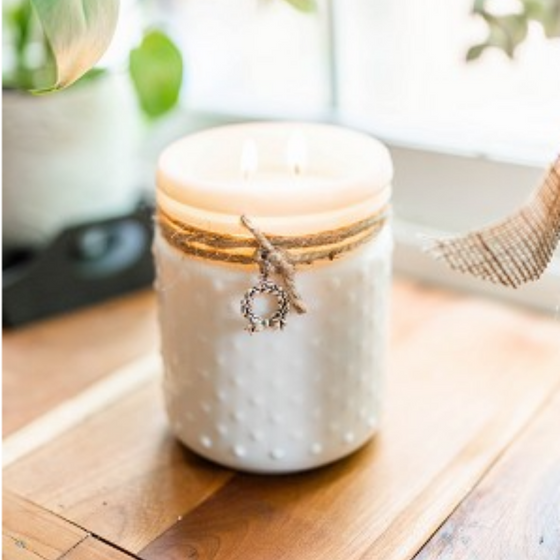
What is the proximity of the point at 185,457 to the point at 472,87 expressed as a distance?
1.37 ft

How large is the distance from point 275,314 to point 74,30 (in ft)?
0.60

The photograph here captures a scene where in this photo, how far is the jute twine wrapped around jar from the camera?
0.50 metres

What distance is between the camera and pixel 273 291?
0.52 metres

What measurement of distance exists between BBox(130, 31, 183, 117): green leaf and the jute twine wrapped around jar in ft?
0.84

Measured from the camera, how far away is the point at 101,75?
2.56 feet

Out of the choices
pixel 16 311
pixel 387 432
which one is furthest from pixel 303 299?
pixel 16 311

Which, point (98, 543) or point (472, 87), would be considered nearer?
point (98, 543)

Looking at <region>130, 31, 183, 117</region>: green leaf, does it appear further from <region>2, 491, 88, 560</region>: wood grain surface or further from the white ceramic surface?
<region>2, 491, 88, 560</region>: wood grain surface

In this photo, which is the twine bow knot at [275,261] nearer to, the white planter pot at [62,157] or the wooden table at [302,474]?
the wooden table at [302,474]

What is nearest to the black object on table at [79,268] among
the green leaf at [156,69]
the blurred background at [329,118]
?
the blurred background at [329,118]

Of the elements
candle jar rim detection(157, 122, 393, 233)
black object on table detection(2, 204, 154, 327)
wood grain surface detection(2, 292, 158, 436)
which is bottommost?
wood grain surface detection(2, 292, 158, 436)

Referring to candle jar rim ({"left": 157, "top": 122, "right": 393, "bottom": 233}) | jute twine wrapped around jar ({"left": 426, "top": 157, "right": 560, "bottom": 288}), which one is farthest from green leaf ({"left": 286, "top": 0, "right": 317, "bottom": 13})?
jute twine wrapped around jar ({"left": 426, "top": 157, "right": 560, "bottom": 288})

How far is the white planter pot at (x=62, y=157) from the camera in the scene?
0.77m

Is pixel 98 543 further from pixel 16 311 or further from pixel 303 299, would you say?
pixel 16 311
